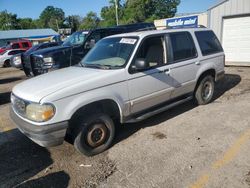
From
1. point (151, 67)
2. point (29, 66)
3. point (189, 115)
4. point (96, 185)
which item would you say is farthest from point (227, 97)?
point (29, 66)

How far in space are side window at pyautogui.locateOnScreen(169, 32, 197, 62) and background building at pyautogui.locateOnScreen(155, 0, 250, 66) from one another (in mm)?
6066

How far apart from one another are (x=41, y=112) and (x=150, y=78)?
6.86ft

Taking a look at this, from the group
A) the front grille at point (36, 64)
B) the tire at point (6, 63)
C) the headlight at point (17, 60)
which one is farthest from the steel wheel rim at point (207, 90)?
the tire at point (6, 63)

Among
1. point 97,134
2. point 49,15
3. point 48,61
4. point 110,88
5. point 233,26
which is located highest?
point 49,15

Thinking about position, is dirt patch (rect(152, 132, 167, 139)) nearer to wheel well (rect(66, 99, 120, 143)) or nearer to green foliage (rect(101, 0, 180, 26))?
wheel well (rect(66, 99, 120, 143))

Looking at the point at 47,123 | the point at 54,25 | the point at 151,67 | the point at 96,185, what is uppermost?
the point at 54,25

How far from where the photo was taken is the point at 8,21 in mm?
Answer: 88938

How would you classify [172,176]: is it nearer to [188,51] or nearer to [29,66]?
[188,51]

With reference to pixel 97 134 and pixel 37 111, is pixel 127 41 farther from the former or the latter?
pixel 37 111

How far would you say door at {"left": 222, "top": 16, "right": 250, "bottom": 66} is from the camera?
11.3 m

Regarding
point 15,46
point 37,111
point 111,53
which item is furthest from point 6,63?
point 37,111

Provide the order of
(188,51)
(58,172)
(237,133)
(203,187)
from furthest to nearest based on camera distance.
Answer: (188,51) < (237,133) < (58,172) < (203,187)

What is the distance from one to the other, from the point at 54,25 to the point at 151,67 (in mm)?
107079

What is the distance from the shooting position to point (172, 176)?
342cm
